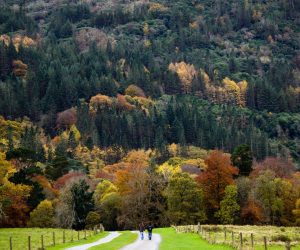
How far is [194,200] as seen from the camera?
10562 cm

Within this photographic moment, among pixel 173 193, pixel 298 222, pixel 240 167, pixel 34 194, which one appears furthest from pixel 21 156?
pixel 298 222

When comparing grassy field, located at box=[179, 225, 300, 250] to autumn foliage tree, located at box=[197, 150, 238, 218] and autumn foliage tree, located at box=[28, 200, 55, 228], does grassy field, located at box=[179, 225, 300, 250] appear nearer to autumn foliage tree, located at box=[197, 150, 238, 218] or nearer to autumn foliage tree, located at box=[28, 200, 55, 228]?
autumn foliage tree, located at box=[197, 150, 238, 218]

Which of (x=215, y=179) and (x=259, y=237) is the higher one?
(x=215, y=179)

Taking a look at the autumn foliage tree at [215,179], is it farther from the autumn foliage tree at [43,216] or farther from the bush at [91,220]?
the autumn foliage tree at [43,216]

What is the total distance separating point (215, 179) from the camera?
368ft

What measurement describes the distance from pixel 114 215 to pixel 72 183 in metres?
14.0

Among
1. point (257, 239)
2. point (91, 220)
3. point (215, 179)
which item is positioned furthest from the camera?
point (215, 179)

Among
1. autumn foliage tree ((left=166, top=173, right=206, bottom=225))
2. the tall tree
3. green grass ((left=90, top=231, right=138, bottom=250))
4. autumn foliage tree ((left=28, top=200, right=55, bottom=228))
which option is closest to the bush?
autumn foliage tree ((left=28, top=200, right=55, bottom=228))

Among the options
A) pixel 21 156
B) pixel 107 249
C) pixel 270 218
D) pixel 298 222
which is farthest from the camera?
pixel 21 156

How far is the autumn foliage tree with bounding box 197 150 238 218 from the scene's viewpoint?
4387 inches

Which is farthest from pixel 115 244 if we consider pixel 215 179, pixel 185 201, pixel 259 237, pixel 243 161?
pixel 243 161

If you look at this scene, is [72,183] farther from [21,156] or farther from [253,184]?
[253,184]

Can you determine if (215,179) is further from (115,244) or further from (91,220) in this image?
(115,244)

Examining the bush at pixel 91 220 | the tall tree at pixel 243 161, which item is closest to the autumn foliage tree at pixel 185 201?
the bush at pixel 91 220
